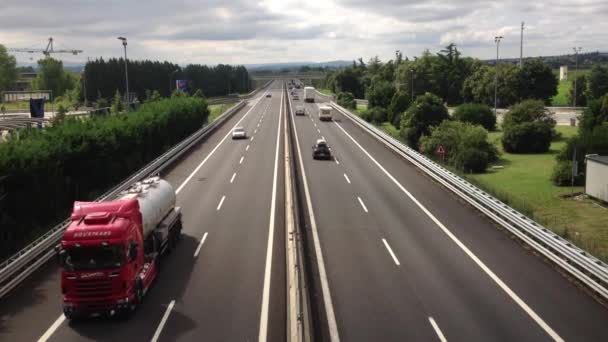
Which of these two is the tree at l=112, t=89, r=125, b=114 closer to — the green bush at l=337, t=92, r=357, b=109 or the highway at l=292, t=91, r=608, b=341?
the green bush at l=337, t=92, r=357, b=109

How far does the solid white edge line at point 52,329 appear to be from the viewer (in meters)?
14.6

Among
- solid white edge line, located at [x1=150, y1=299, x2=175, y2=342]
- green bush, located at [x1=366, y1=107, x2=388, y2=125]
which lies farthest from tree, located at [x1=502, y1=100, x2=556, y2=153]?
solid white edge line, located at [x1=150, y1=299, x2=175, y2=342]

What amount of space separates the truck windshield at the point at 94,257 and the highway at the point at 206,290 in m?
1.71

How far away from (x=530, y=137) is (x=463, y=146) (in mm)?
10629

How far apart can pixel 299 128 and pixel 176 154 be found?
26.4m

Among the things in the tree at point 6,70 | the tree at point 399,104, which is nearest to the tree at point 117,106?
the tree at point 399,104

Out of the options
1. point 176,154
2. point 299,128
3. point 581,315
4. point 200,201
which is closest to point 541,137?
point 299,128

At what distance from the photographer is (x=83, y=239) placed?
15.2m

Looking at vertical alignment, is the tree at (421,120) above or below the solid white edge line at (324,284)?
above

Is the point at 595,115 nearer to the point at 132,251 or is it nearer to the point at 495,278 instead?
the point at 495,278

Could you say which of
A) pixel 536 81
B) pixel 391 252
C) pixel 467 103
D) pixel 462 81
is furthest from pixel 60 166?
pixel 462 81

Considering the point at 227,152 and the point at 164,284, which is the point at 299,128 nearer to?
the point at 227,152

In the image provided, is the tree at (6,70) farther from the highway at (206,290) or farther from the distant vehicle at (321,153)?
the highway at (206,290)

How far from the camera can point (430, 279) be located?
60.4 ft
